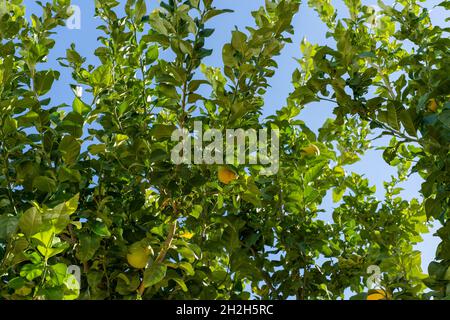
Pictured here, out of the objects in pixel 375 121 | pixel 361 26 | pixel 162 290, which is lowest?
pixel 162 290

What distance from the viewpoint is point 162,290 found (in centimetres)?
231

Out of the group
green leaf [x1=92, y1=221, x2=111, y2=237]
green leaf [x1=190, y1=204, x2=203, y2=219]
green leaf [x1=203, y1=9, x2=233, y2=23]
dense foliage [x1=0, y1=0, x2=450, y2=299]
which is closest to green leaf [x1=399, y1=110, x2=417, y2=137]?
dense foliage [x1=0, y1=0, x2=450, y2=299]

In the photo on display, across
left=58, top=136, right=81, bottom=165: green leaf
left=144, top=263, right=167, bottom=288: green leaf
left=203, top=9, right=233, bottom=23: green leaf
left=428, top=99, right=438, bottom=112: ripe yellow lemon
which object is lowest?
left=144, top=263, right=167, bottom=288: green leaf

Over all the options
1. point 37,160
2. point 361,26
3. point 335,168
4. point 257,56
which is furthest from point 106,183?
point 361,26

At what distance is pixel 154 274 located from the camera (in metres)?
1.86

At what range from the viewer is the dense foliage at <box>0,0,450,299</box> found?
6.40 feet

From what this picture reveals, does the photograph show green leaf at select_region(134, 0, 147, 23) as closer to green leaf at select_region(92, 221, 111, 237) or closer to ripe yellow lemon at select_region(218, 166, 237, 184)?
ripe yellow lemon at select_region(218, 166, 237, 184)

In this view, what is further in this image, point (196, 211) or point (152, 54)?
point (152, 54)

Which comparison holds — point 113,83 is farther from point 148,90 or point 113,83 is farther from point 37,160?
point 37,160

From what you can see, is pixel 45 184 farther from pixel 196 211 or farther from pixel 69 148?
pixel 196 211

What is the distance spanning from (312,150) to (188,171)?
900 mm

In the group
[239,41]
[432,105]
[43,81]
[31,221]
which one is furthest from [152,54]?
[31,221]

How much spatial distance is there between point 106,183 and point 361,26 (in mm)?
1674
